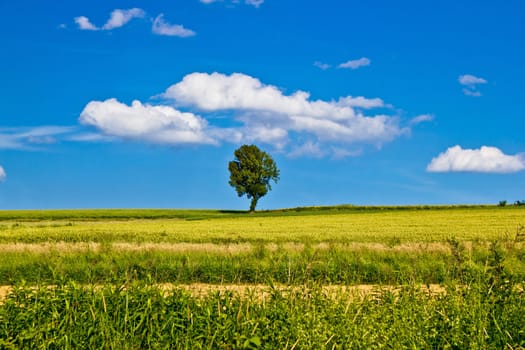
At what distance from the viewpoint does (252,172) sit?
91875 mm

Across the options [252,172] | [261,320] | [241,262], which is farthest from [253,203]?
[261,320]

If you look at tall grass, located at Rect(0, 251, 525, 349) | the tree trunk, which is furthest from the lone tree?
tall grass, located at Rect(0, 251, 525, 349)

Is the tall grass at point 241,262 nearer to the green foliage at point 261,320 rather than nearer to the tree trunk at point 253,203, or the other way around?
the green foliage at point 261,320

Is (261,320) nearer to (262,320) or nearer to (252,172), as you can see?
(262,320)

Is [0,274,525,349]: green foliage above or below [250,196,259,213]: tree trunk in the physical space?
below

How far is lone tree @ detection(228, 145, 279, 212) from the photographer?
298 feet

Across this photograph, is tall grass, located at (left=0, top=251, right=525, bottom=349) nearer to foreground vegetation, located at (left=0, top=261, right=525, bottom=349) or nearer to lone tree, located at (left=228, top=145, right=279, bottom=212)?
foreground vegetation, located at (left=0, top=261, right=525, bottom=349)

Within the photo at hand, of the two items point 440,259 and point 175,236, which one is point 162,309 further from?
point 175,236

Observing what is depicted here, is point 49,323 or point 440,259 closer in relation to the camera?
point 49,323

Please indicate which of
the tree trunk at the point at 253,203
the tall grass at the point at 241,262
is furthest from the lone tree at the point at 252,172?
the tall grass at the point at 241,262

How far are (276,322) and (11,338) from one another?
3241 mm

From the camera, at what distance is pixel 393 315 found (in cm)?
714

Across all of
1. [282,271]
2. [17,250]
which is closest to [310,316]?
[282,271]

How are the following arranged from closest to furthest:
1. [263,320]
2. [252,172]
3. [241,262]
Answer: [263,320] < [241,262] < [252,172]
